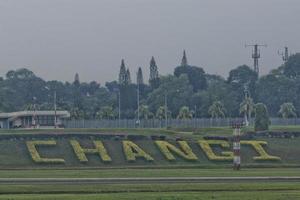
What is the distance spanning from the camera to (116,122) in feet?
522

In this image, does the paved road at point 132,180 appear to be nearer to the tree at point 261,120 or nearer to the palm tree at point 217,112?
the tree at point 261,120

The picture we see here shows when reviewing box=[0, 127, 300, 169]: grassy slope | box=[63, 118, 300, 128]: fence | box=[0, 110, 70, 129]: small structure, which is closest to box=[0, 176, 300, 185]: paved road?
box=[0, 127, 300, 169]: grassy slope

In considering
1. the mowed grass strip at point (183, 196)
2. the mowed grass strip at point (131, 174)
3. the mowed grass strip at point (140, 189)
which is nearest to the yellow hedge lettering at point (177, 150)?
the mowed grass strip at point (131, 174)

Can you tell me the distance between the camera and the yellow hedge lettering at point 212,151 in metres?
87.9

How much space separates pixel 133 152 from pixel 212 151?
8.63 meters

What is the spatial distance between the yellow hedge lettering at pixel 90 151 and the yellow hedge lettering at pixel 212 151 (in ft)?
35.0

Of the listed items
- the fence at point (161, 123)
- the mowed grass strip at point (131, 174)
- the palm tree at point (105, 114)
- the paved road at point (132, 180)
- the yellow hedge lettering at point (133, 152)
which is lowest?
the mowed grass strip at point (131, 174)

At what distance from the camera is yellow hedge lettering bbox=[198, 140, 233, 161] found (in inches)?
3462

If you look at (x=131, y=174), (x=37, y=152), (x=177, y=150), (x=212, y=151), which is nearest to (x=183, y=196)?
(x=131, y=174)

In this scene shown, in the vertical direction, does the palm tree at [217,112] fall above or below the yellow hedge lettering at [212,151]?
above

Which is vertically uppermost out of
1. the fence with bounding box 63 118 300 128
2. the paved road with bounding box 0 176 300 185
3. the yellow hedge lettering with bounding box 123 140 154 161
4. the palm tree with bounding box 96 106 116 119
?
the palm tree with bounding box 96 106 116 119

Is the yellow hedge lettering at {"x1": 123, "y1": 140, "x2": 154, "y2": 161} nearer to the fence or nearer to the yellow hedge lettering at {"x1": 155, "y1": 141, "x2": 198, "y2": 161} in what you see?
the yellow hedge lettering at {"x1": 155, "y1": 141, "x2": 198, "y2": 161}

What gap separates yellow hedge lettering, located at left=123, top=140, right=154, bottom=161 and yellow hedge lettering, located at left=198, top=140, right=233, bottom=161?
6.37 metres

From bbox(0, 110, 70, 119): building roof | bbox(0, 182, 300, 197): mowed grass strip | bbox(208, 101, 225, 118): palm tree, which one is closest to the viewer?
bbox(0, 182, 300, 197): mowed grass strip
